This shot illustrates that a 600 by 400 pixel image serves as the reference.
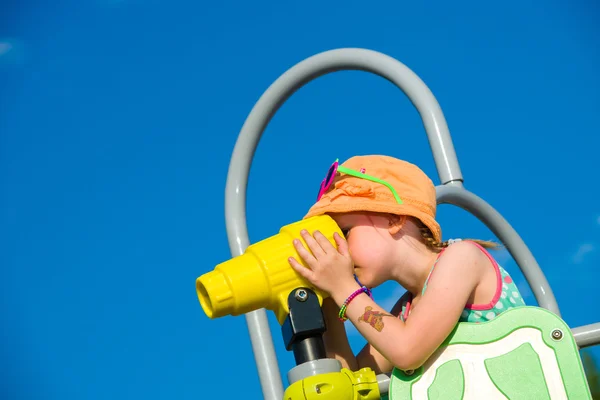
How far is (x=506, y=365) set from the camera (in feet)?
4.97

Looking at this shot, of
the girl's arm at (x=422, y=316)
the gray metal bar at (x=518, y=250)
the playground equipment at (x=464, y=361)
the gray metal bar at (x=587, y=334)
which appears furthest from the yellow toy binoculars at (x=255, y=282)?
the gray metal bar at (x=518, y=250)

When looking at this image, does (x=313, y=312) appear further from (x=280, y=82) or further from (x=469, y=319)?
(x=280, y=82)

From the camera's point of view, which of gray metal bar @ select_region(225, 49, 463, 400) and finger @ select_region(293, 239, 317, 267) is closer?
finger @ select_region(293, 239, 317, 267)

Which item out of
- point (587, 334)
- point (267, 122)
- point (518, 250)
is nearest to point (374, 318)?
point (587, 334)

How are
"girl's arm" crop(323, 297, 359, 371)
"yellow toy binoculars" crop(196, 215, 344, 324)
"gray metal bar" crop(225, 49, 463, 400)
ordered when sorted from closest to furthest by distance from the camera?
"yellow toy binoculars" crop(196, 215, 344, 324) → "girl's arm" crop(323, 297, 359, 371) → "gray metal bar" crop(225, 49, 463, 400)

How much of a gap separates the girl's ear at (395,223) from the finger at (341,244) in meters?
0.13

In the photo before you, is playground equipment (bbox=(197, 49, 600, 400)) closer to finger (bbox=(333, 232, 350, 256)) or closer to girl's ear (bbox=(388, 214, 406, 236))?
finger (bbox=(333, 232, 350, 256))

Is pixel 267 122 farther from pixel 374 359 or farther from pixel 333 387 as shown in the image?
pixel 333 387

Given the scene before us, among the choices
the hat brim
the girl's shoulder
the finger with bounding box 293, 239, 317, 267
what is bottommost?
the girl's shoulder

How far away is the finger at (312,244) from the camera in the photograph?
1666 millimetres

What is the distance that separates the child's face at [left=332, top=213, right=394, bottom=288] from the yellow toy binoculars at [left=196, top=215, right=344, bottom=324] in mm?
142

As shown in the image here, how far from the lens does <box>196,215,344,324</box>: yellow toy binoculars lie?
1586 mm

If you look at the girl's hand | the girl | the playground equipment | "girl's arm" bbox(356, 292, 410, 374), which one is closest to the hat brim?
the girl

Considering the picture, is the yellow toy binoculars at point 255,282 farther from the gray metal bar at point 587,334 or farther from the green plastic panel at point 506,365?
the gray metal bar at point 587,334
